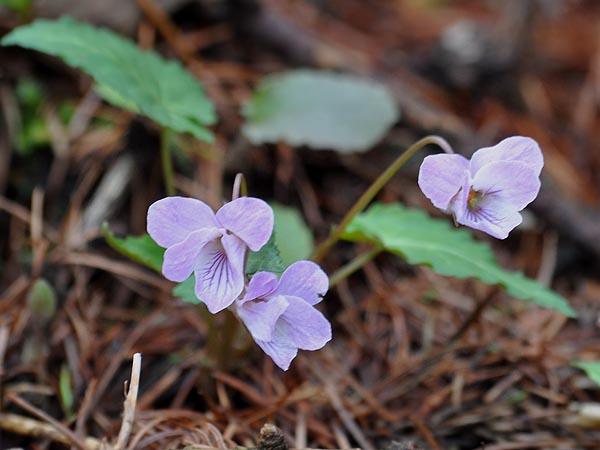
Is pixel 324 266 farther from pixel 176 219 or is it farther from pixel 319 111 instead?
pixel 176 219

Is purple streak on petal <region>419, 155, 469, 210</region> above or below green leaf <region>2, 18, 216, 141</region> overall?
above

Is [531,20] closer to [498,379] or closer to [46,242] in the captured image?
[498,379]

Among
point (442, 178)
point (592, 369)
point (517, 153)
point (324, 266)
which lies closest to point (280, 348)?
point (442, 178)

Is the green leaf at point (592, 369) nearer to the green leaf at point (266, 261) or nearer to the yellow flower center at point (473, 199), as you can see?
A: the yellow flower center at point (473, 199)

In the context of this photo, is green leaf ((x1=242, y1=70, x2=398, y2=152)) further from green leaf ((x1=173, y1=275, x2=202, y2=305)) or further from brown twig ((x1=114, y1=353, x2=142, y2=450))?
brown twig ((x1=114, y1=353, x2=142, y2=450))

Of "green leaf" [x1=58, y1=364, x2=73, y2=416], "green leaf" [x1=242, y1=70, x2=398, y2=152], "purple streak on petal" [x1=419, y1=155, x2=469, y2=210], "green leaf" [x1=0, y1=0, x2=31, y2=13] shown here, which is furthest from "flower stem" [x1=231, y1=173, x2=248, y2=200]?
"green leaf" [x1=0, y1=0, x2=31, y2=13]

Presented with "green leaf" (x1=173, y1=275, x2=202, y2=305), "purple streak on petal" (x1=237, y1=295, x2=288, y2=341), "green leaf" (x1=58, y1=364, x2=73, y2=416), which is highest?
"purple streak on petal" (x1=237, y1=295, x2=288, y2=341)

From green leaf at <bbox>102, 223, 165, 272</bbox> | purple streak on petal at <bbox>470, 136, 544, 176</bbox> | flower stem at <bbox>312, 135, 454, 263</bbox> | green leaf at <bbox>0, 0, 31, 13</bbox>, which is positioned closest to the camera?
purple streak on petal at <bbox>470, 136, 544, 176</bbox>

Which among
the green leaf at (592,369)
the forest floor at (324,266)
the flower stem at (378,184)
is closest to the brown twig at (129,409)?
the forest floor at (324,266)
